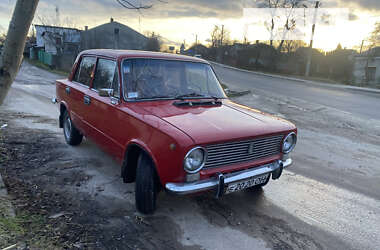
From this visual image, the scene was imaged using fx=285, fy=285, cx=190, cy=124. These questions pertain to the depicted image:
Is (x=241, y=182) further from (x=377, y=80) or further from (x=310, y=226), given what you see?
(x=377, y=80)

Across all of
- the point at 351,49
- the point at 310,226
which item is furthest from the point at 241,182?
the point at 351,49

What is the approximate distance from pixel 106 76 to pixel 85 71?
104cm

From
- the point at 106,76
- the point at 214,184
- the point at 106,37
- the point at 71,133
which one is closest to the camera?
the point at 214,184

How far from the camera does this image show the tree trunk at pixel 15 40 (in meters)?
3.68

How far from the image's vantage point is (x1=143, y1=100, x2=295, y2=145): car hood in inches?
116

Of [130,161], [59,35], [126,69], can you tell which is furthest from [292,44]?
[130,161]

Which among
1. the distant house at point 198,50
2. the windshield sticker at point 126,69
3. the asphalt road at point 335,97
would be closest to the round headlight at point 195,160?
the windshield sticker at point 126,69

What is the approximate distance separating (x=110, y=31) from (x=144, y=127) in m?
43.6

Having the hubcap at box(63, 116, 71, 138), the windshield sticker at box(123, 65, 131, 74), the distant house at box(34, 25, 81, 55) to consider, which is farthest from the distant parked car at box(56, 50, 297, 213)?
the distant house at box(34, 25, 81, 55)

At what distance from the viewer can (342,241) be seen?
10.5ft

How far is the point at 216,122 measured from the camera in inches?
128

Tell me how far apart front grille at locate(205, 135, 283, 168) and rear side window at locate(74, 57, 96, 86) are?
9.28ft

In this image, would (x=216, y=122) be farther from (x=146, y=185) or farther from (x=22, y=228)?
(x=22, y=228)

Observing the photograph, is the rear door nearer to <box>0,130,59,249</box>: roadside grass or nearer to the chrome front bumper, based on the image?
<box>0,130,59,249</box>: roadside grass
